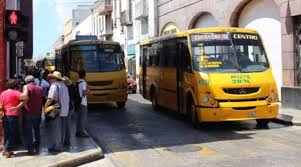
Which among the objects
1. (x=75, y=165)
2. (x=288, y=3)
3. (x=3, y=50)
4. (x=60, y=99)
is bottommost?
(x=75, y=165)

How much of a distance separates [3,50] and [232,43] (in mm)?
6557

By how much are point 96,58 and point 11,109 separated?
12186mm

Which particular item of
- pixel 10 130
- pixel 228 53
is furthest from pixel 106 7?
pixel 10 130

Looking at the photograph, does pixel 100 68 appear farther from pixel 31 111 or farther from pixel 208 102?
pixel 31 111

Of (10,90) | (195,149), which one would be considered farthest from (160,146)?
(10,90)

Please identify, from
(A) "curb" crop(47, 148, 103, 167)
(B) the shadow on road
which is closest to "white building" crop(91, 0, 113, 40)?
(B) the shadow on road

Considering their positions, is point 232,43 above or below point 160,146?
above

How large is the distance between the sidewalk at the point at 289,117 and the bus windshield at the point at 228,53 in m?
1.88

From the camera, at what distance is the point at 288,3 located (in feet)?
70.3

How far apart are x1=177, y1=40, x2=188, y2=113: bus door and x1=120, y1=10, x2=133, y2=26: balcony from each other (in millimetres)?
34652

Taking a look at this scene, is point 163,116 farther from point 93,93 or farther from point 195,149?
point 195,149

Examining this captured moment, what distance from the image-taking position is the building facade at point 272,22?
838 inches

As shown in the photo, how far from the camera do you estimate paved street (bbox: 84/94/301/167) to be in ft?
35.0

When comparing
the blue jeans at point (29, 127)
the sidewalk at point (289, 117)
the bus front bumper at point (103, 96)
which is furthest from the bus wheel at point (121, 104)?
the blue jeans at point (29, 127)
